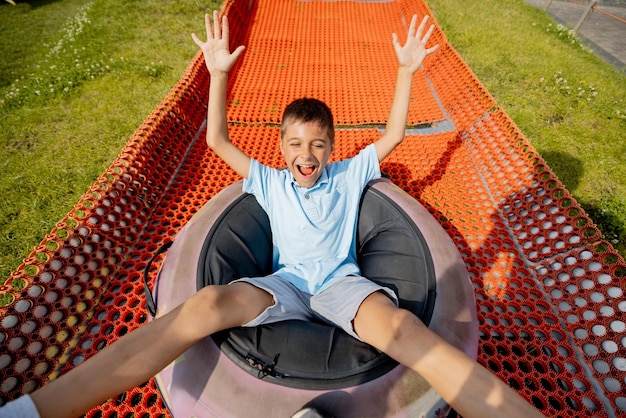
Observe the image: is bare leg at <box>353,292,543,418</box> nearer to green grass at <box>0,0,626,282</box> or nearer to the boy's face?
the boy's face

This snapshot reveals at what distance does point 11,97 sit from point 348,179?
4.79 meters

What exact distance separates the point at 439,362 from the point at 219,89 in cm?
181

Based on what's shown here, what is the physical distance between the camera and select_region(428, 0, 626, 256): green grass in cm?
321

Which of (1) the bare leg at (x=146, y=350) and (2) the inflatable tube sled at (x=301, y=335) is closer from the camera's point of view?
(1) the bare leg at (x=146, y=350)

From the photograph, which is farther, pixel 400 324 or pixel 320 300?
pixel 320 300

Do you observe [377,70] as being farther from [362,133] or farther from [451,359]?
[451,359]

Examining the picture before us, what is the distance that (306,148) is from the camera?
1793 millimetres

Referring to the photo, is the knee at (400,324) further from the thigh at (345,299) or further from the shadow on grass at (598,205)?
the shadow on grass at (598,205)

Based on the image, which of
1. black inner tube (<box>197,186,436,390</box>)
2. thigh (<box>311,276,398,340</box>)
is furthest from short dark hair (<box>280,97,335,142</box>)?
thigh (<box>311,276,398,340</box>)

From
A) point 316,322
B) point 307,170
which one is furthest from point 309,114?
point 316,322

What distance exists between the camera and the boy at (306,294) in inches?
46.6

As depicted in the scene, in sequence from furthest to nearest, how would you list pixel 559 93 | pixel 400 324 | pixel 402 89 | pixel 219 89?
1. pixel 559 93
2. pixel 402 89
3. pixel 219 89
4. pixel 400 324

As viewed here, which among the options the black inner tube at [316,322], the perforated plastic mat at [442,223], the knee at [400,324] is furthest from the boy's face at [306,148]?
the perforated plastic mat at [442,223]

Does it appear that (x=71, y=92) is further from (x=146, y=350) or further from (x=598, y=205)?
(x=598, y=205)
